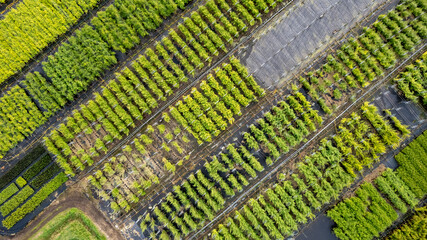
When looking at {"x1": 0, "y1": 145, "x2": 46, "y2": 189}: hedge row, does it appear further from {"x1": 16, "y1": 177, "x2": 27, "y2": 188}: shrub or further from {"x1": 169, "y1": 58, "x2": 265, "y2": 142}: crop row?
{"x1": 169, "y1": 58, "x2": 265, "y2": 142}: crop row

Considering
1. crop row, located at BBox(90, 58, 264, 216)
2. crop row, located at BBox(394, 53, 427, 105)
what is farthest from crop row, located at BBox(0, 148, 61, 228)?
crop row, located at BBox(394, 53, 427, 105)

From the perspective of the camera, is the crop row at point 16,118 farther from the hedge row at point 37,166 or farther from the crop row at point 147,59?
the hedge row at point 37,166

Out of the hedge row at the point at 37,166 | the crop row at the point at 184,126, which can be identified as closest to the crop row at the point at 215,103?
the crop row at the point at 184,126

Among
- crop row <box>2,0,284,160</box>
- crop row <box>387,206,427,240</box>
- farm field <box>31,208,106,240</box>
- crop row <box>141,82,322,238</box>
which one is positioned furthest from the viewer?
crop row <box>2,0,284,160</box>

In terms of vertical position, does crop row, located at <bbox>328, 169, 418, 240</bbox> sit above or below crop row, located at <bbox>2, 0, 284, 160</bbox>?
below

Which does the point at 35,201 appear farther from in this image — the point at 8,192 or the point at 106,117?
the point at 106,117

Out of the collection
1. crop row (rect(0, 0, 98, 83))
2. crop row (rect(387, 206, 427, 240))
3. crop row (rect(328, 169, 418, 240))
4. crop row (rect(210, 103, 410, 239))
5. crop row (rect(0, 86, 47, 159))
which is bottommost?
crop row (rect(387, 206, 427, 240))
